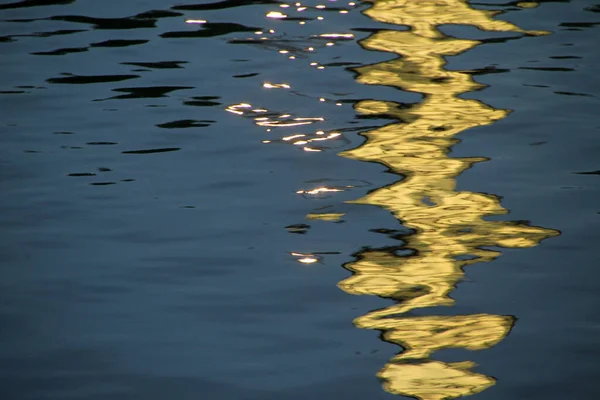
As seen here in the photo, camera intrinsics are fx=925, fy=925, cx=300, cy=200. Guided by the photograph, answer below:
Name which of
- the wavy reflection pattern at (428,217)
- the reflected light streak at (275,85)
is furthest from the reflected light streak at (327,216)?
the reflected light streak at (275,85)

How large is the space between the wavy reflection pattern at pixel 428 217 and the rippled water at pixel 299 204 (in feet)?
0.04

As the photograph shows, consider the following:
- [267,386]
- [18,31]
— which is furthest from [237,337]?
[18,31]

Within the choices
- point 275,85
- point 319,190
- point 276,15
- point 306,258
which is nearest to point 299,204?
point 319,190

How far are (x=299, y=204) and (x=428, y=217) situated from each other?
1.63ft

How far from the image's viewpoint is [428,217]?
3.54 m

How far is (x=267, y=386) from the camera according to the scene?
2488 millimetres

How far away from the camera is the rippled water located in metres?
2.63

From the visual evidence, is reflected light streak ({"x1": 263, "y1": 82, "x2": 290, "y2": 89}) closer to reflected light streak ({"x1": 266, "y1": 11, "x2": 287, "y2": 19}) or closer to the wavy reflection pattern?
the wavy reflection pattern

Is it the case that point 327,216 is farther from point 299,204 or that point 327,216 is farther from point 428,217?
point 428,217

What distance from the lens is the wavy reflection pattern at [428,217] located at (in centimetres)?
266

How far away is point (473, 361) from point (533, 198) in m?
1.17

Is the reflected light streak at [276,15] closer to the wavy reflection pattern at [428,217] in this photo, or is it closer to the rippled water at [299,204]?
the rippled water at [299,204]

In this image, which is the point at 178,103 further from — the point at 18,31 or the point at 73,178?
the point at 18,31

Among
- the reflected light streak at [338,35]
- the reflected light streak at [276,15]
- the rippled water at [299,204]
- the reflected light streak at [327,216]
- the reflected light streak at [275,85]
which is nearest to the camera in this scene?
the rippled water at [299,204]
